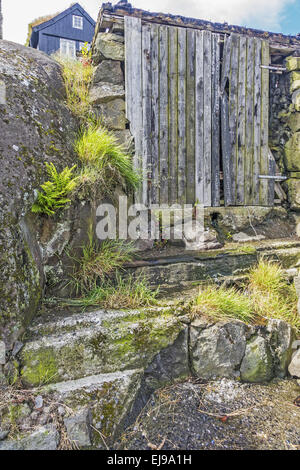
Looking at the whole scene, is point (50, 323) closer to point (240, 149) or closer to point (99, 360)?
point (99, 360)

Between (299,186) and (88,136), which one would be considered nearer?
(88,136)

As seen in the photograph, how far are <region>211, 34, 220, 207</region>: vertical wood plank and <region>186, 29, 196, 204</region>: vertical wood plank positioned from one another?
35 centimetres

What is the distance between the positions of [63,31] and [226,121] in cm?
1272

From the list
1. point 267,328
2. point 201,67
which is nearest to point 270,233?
point 267,328

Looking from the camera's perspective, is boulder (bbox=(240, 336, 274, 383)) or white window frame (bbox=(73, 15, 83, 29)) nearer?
boulder (bbox=(240, 336, 274, 383))

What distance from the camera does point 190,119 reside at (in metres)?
4.70

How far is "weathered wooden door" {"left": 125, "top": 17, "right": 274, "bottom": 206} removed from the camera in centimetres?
448

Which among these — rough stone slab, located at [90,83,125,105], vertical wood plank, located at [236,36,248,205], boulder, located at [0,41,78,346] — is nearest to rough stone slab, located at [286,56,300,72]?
vertical wood plank, located at [236,36,248,205]

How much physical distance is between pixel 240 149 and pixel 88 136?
8.67 ft

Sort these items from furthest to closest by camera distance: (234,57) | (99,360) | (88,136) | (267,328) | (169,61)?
(234,57) → (169,61) → (88,136) → (267,328) → (99,360)

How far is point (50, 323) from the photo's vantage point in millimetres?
2625

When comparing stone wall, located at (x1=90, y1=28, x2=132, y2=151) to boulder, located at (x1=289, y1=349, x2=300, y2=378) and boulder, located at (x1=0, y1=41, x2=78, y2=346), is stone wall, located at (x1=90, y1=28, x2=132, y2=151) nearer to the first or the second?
boulder, located at (x1=0, y1=41, x2=78, y2=346)
